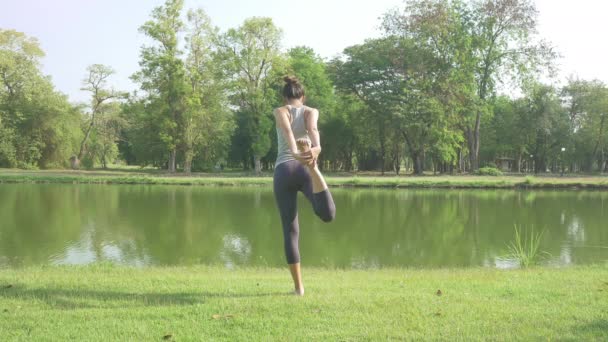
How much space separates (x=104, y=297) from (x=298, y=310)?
1996mm

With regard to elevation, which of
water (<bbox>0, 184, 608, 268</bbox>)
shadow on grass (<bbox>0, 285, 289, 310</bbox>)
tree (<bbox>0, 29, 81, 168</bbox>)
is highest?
tree (<bbox>0, 29, 81, 168</bbox>)

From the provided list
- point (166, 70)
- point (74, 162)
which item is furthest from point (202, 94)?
point (74, 162)

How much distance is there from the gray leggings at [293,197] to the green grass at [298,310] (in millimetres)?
570

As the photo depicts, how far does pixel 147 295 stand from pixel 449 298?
2.94 metres

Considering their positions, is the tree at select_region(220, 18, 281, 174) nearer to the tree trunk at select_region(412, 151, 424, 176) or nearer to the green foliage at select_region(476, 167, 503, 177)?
the tree trunk at select_region(412, 151, 424, 176)

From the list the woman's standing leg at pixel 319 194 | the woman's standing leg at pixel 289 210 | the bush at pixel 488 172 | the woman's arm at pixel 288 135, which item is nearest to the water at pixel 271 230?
the woman's standing leg at pixel 289 210

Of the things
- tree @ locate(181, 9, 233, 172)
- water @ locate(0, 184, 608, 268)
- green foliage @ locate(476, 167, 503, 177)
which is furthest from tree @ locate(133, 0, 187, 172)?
green foliage @ locate(476, 167, 503, 177)

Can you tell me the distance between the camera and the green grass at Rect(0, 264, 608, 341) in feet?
11.9

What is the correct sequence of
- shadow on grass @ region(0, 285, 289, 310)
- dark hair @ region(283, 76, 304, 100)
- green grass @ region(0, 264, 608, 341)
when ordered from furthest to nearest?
dark hair @ region(283, 76, 304, 100), shadow on grass @ region(0, 285, 289, 310), green grass @ region(0, 264, 608, 341)

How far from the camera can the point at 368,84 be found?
1763 inches

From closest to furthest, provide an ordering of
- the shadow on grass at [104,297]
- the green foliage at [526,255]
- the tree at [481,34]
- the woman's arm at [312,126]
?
the shadow on grass at [104,297] → the woman's arm at [312,126] → the green foliage at [526,255] → the tree at [481,34]

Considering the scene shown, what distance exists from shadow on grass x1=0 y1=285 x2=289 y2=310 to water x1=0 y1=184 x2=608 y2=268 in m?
4.60

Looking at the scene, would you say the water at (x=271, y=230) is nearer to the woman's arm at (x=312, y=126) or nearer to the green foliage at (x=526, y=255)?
the green foliage at (x=526, y=255)

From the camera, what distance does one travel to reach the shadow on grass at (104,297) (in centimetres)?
452
